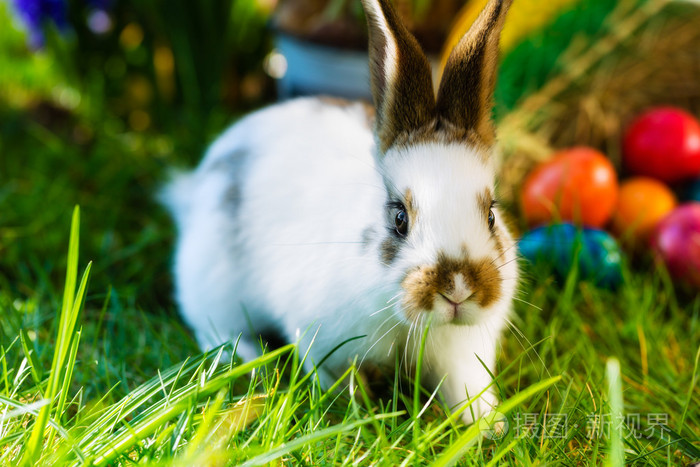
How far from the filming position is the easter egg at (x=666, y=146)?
325 cm

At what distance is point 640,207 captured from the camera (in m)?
3.08

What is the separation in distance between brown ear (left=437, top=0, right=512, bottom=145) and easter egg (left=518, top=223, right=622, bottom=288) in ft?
3.08

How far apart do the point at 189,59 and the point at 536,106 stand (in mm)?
2097

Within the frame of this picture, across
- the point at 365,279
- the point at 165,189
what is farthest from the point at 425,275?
the point at 165,189

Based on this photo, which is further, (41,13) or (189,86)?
(189,86)

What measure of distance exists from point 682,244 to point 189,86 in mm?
2951

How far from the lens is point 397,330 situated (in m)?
1.96

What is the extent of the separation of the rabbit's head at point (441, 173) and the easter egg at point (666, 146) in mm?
1703

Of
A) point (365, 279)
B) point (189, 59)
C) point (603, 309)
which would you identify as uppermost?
point (189, 59)

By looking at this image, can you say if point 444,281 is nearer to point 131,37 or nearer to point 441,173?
point 441,173

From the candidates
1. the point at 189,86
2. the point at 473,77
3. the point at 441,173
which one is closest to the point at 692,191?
the point at 473,77

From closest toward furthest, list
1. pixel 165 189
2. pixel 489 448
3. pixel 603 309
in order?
pixel 489 448 → pixel 603 309 → pixel 165 189

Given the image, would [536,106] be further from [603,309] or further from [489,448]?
[489,448]

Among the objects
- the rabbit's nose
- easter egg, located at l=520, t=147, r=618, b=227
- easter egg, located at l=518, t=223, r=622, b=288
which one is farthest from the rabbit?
easter egg, located at l=520, t=147, r=618, b=227
